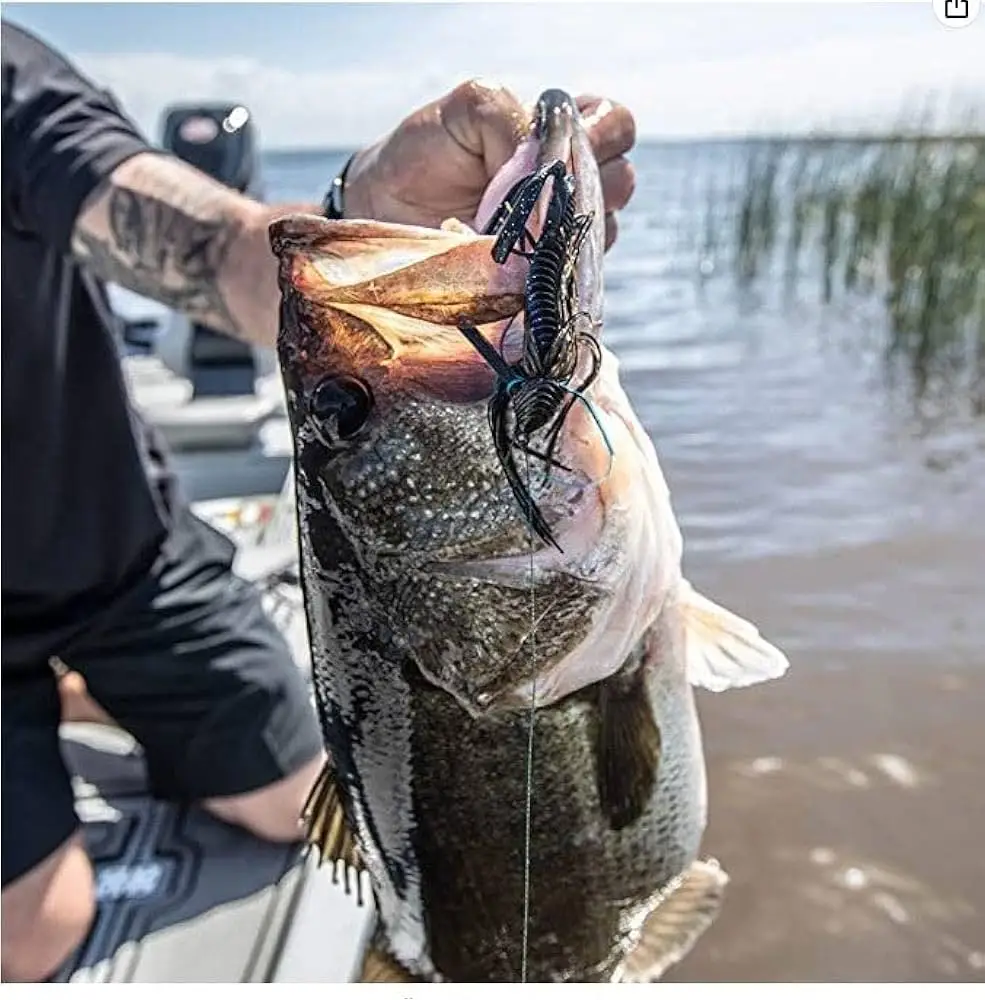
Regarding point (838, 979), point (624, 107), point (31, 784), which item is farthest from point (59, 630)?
point (838, 979)

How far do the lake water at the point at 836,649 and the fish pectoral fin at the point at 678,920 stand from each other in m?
0.97

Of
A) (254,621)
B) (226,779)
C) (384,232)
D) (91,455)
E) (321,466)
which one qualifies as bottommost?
(226,779)

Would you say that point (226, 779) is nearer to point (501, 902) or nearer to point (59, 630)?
point (59, 630)

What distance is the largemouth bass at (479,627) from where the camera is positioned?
121 cm

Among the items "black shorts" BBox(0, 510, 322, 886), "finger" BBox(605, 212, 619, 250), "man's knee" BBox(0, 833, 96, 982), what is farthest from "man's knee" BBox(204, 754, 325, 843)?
"finger" BBox(605, 212, 619, 250)

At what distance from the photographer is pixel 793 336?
32.9ft

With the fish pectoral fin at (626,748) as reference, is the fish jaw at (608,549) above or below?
above

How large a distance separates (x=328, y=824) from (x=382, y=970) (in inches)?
9.8

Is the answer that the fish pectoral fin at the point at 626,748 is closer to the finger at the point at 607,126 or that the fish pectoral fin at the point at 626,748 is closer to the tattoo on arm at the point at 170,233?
the finger at the point at 607,126

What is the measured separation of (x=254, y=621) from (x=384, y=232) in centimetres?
198

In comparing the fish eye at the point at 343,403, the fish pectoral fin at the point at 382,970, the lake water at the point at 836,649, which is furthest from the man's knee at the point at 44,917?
the fish eye at the point at 343,403

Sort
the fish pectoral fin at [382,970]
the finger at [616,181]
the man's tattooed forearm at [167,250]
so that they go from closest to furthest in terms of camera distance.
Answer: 1. the finger at [616,181]
2. the fish pectoral fin at [382,970]
3. the man's tattooed forearm at [167,250]

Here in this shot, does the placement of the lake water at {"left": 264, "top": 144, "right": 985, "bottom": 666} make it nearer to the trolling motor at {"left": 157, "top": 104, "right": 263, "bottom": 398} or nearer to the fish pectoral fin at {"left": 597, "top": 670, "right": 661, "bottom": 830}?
the fish pectoral fin at {"left": 597, "top": 670, "right": 661, "bottom": 830}

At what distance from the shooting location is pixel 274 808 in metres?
2.91
